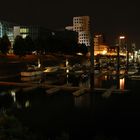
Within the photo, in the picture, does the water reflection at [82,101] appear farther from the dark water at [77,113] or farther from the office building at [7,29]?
the office building at [7,29]

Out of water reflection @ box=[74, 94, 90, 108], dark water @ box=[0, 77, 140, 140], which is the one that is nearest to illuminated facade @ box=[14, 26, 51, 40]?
dark water @ box=[0, 77, 140, 140]

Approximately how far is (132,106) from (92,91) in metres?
4.76

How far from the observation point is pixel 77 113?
717 inches

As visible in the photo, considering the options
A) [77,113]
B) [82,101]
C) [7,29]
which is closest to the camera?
[77,113]

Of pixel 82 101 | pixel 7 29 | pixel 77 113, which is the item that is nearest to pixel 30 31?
pixel 7 29

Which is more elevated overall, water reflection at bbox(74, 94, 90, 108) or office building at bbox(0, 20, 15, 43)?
office building at bbox(0, 20, 15, 43)

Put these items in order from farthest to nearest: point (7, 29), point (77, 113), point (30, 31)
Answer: point (30, 31), point (7, 29), point (77, 113)

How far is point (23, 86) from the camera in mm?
27938

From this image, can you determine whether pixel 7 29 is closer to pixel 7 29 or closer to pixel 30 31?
pixel 7 29

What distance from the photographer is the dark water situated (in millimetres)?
14938

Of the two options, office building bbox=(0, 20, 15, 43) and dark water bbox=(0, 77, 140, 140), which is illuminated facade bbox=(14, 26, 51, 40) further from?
dark water bbox=(0, 77, 140, 140)

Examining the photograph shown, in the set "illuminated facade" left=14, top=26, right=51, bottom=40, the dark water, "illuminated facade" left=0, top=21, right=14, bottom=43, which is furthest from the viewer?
"illuminated facade" left=14, top=26, right=51, bottom=40

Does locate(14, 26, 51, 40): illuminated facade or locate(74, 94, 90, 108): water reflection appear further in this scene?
locate(14, 26, 51, 40): illuminated facade

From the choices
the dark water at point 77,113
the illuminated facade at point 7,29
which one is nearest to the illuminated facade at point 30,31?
the illuminated facade at point 7,29
